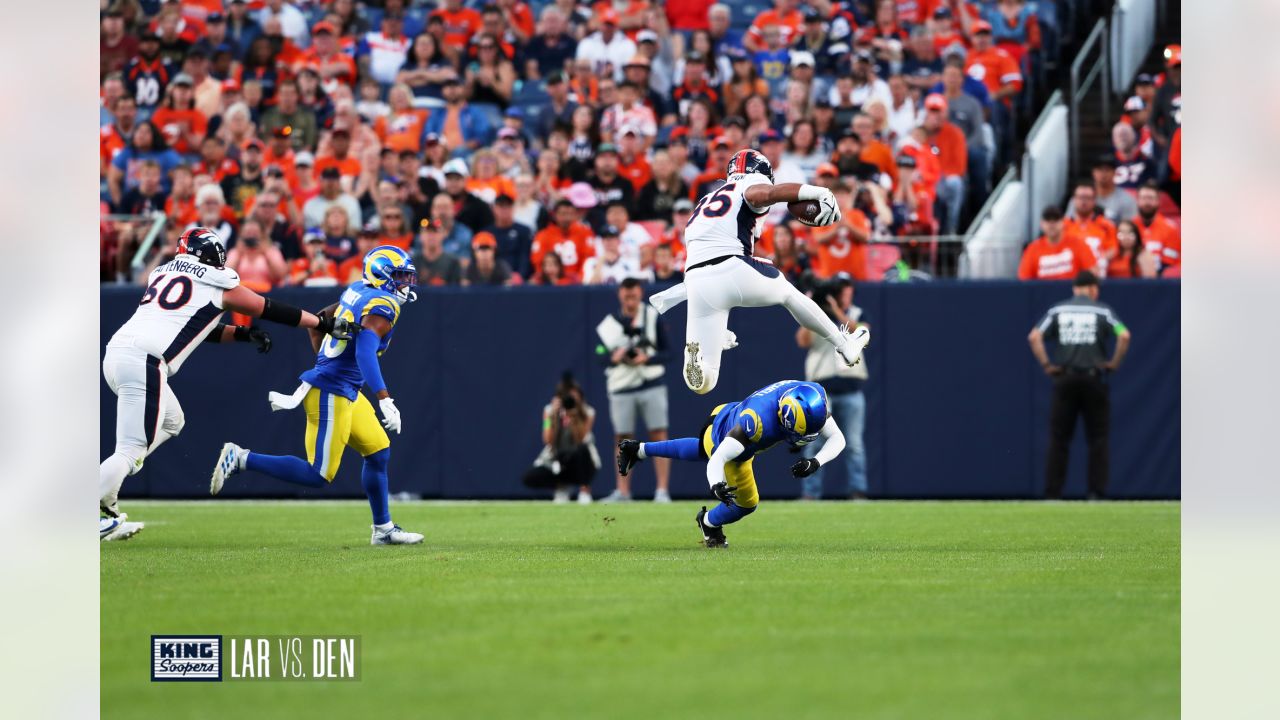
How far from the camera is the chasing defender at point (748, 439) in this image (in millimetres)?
10656

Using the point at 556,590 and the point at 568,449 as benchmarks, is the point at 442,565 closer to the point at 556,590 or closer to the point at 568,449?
the point at 556,590

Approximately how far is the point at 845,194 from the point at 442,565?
911 centimetres

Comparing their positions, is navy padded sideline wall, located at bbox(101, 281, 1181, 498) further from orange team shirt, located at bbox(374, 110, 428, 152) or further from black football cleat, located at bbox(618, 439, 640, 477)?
black football cleat, located at bbox(618, 439, 640, 477)

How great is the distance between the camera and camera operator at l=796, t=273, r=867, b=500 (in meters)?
17.2

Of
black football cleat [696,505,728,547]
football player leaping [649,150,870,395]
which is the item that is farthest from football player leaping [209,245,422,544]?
black football cleat [696,505,728,547]

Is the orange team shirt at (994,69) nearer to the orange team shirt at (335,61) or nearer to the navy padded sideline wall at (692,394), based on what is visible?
the navy padded sideline wall at (692,394)

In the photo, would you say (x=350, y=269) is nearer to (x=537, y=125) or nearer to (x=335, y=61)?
(x=537, y=125)

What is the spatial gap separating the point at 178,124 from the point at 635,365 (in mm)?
7999

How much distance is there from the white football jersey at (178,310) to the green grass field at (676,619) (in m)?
1.44

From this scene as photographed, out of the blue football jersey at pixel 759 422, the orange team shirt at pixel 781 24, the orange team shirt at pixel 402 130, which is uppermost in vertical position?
the orange team shirt at pixel 781 24

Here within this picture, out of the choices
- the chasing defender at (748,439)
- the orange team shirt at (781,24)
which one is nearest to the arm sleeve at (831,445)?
the chasing defender at (748,439)

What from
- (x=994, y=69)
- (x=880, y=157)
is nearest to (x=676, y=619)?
(x=880, y=157)

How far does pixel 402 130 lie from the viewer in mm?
21406
